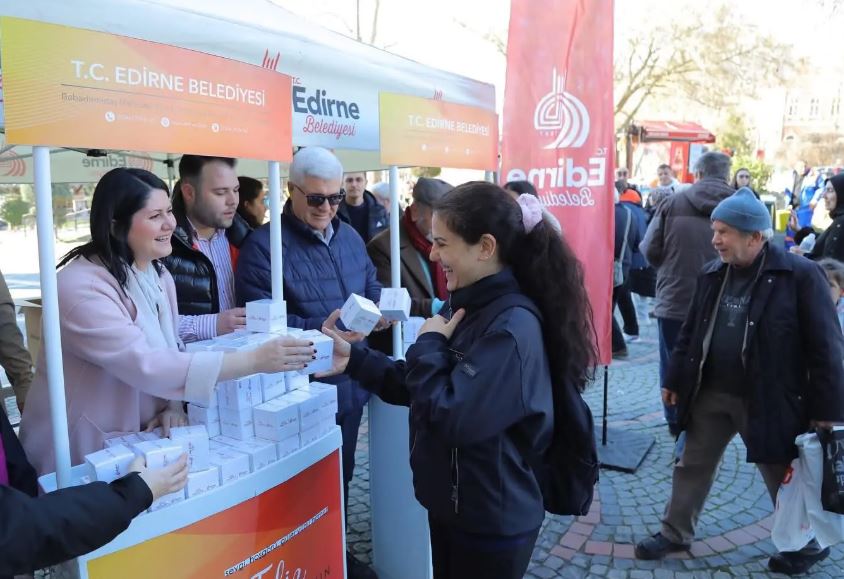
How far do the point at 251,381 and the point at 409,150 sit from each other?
4.62ft

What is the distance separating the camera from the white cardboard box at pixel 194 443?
72.9 inches

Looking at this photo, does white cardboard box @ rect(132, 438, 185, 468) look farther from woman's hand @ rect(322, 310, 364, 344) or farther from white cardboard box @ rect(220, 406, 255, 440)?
woman's hand @ rect(322, 310, 364, 344)

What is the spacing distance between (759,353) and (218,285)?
249 cm

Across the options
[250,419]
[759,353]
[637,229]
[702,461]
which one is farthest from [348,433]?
[637,229]

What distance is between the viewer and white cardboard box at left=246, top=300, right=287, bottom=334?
7.03 ft

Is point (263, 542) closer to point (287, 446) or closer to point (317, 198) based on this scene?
point (287, 446)

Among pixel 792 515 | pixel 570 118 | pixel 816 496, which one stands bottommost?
pixel 792 515

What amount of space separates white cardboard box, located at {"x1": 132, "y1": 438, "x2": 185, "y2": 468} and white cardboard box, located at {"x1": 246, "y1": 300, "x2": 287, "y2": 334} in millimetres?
515

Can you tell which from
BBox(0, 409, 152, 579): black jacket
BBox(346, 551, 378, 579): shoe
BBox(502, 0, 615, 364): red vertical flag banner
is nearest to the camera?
BBox(0, 409, 152, 579): black jacket

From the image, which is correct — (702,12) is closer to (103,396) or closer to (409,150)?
(409,150)

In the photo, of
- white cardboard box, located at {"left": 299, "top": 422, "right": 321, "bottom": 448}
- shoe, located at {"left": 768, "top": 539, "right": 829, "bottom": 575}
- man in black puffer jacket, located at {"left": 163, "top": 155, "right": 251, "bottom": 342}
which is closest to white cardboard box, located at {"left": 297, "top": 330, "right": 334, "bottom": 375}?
white cardboard box, located at {"left": 299, "top": 422, "right": 321, "bottom": 448}

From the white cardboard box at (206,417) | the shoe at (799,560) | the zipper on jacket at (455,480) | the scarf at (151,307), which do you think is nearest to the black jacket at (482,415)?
the zipper on jacket at (455,480)

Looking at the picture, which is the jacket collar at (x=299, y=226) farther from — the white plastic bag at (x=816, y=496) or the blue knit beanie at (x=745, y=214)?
the white plastic bag at (x=816, y=496)

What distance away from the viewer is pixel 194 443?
187cm
